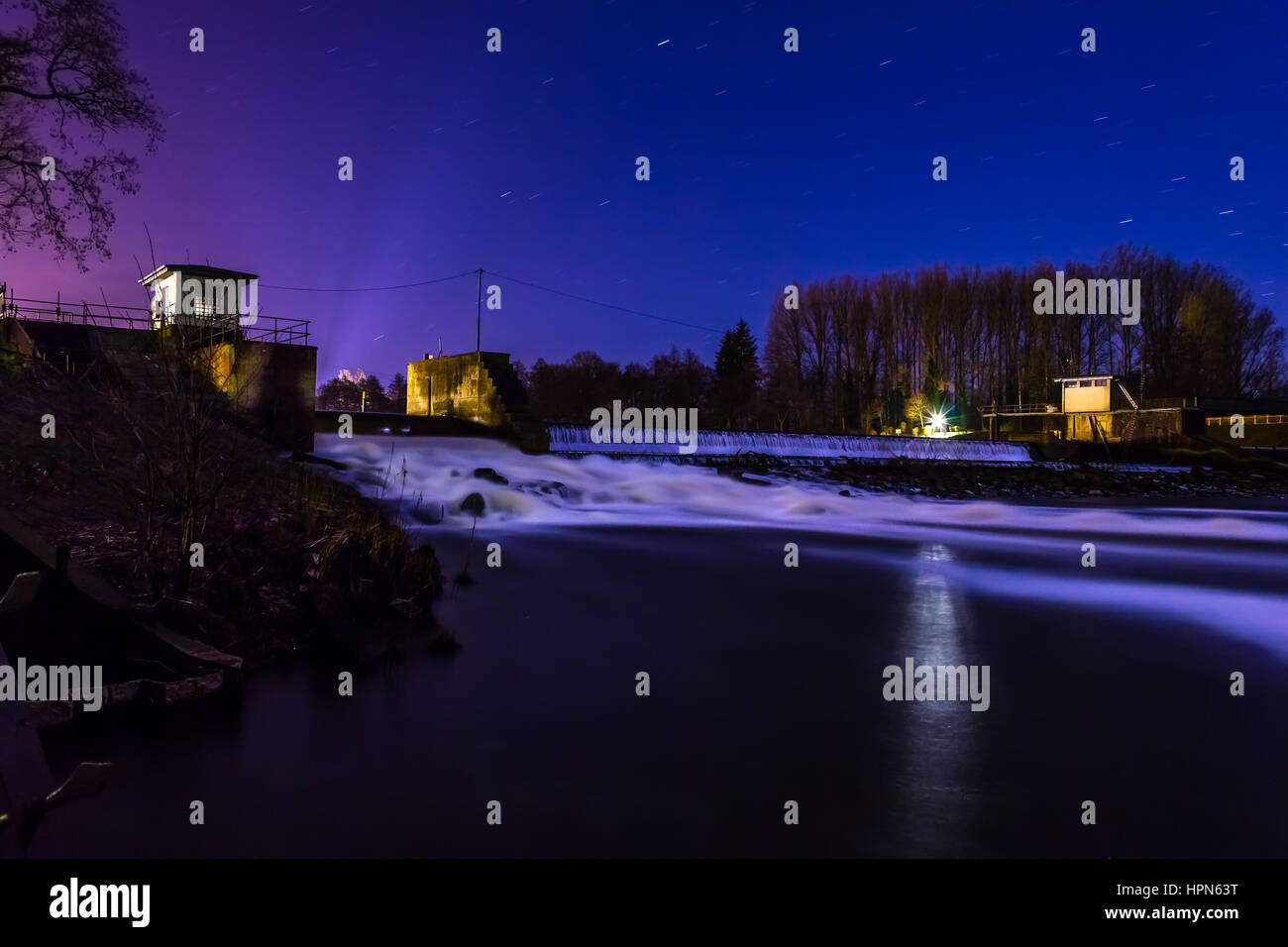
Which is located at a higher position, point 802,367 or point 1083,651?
point 802,367

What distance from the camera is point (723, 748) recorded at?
5.45 m

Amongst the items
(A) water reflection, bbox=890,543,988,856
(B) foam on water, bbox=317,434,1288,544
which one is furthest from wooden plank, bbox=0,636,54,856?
(B) foam on water, bbox=317,434,1288,544

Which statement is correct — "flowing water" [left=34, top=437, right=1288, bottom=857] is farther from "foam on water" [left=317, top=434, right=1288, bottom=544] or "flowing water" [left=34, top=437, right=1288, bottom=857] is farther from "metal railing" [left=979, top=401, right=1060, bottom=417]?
"metal railing" [left=979, top=401, right=1060, bottom=417]

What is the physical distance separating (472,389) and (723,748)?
25.7 metres

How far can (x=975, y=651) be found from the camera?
8.16 metres

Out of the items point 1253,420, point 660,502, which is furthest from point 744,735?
point 1253,420

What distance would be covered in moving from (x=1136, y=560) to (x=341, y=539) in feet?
46.0

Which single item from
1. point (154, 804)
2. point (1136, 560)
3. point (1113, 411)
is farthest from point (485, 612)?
point (1113, 411)

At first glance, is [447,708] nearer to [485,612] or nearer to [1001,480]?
[485,612]

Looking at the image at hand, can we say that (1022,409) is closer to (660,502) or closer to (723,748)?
(660,502)

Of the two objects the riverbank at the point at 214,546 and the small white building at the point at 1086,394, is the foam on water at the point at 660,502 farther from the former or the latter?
the small white building at the point at 1086,394

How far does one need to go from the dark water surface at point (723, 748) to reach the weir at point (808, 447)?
21.1 m

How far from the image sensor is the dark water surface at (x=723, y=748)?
426cm

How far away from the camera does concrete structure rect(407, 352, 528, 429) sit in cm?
2859
